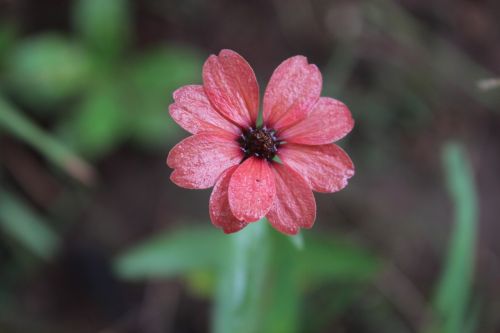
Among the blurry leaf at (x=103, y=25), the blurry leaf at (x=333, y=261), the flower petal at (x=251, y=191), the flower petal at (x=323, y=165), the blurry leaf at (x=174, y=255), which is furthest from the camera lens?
the blurry leaf at (x=103, y=25)

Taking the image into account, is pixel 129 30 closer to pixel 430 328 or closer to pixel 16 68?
pixel 16 68

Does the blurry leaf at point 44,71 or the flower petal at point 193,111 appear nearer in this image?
the flower petal at point 193,111

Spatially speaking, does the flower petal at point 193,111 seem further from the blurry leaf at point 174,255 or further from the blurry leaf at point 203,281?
the blurry leaf at point 203,281

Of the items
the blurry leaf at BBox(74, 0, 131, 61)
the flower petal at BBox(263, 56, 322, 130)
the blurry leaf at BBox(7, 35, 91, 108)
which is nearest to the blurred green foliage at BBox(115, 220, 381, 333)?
the flower petal at BBox(263, 56, 322, 130)

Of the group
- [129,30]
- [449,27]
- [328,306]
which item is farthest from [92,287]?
[449,27]

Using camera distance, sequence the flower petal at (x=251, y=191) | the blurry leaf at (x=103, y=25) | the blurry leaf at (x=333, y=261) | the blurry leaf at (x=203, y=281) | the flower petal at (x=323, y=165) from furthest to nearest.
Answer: the blurry leaf at (x=103, y=25), the blurry leaf at (x=203, y=281), the blurry leaf at (x=333, y=261), the flower petal at (x=323, y=165), the flower petal at (x=251, y=191)

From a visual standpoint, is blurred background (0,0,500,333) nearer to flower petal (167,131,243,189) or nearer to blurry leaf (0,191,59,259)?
blurry leaf (0,191,59,259)

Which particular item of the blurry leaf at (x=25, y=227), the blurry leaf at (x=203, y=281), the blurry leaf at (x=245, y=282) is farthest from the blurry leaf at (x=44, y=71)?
the blurry leaf at (x=245, y=282)
